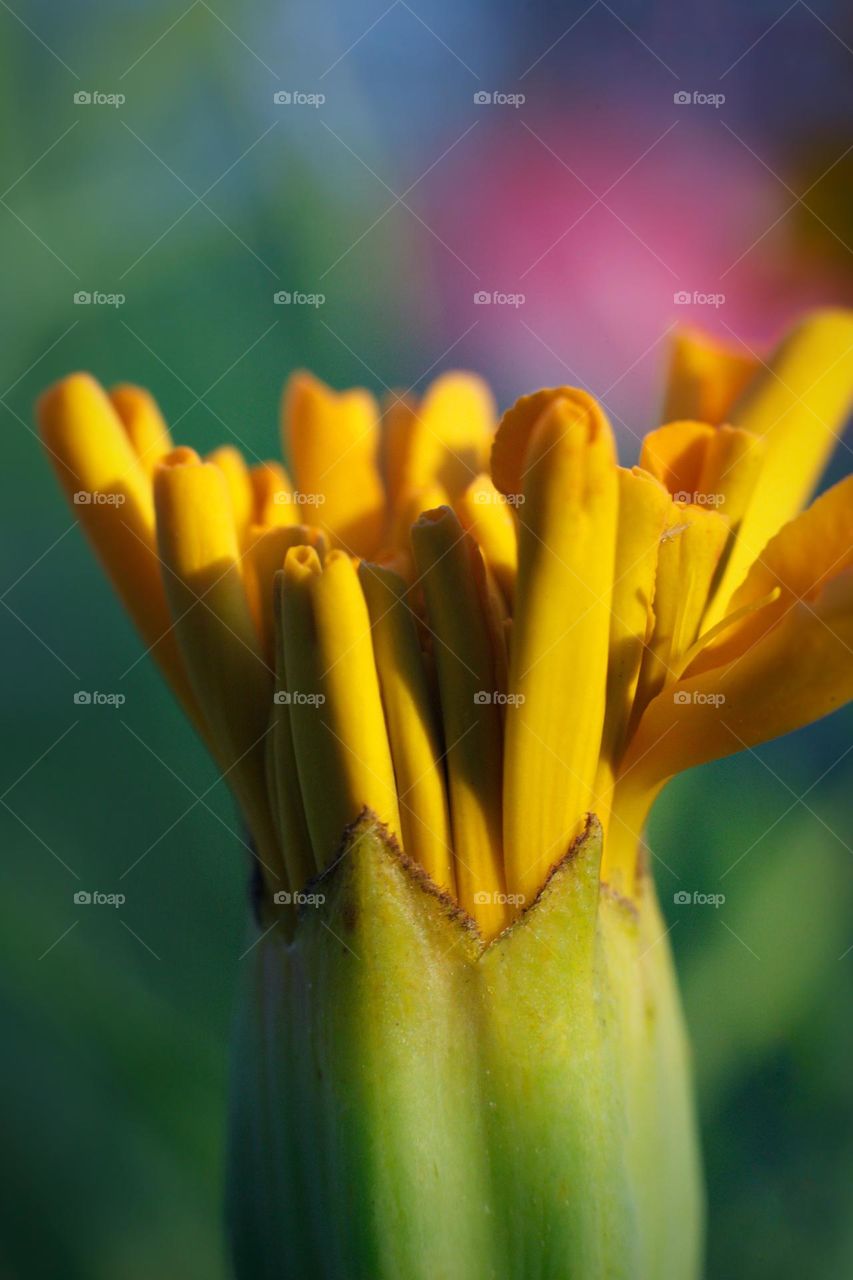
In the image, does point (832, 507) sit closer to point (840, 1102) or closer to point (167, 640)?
point (167, 640)

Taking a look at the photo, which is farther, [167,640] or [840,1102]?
[840,1102]

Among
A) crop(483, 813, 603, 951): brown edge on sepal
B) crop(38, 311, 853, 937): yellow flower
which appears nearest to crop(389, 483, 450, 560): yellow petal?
crop(38, 311, 853, 937): yellow flower

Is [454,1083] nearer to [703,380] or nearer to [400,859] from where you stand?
[400,859]

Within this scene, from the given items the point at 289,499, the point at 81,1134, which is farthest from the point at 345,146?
the point at 81,1134

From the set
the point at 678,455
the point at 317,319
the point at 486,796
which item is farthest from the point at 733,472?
the point at 317,319

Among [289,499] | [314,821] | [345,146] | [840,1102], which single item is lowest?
[840,1102]

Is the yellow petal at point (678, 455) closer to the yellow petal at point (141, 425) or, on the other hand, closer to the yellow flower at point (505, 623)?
the yellow flower at point (505, 623)
